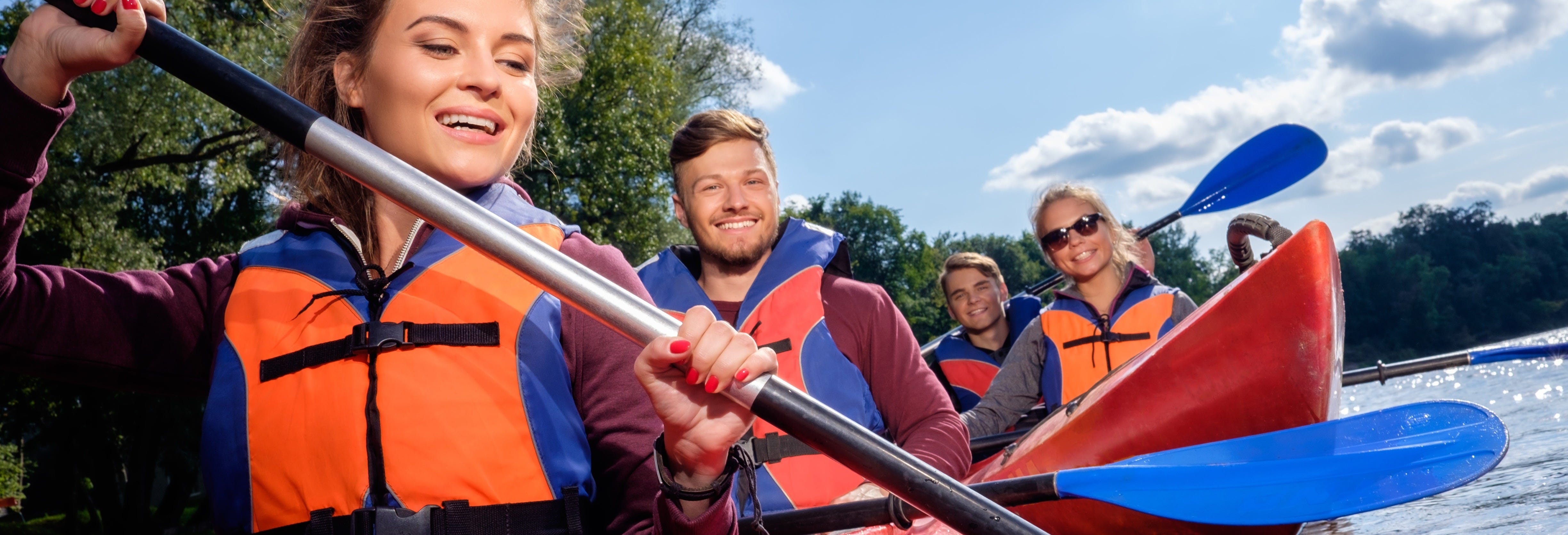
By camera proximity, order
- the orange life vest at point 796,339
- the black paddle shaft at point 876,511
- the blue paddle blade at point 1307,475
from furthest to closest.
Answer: the orange life vest at point 796,339
the black paddle shaft at point 876,511
the blue paddle blade at point 1307,475

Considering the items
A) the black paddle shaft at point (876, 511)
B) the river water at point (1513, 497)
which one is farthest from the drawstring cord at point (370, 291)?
the river water at point (1513, 497)

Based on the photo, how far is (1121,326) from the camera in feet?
16.4

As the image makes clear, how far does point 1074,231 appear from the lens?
5.05m

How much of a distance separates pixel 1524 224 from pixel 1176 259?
25.5 m

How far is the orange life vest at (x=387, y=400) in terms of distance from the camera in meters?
1.42

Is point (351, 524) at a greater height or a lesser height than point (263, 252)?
lesser

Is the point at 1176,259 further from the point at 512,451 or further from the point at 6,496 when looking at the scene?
the point at 512,451

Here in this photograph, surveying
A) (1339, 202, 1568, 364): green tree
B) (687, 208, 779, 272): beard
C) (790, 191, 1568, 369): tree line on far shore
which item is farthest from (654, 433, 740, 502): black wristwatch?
(1339, 202, 1568, 364): green tree

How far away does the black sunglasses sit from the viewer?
5031 millimetres

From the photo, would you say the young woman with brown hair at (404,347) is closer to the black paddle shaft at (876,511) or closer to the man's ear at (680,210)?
the black paddle shaft at (876,511)

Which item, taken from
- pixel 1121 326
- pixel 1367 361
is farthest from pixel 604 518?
pixel 1367 361

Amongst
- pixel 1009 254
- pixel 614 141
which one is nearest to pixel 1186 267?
pixel 1009 254

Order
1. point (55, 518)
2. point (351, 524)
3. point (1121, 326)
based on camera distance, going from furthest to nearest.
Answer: point (55, 518) → point (1121, 326) → point (351, 524)

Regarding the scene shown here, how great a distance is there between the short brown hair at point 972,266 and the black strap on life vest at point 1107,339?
175cm
